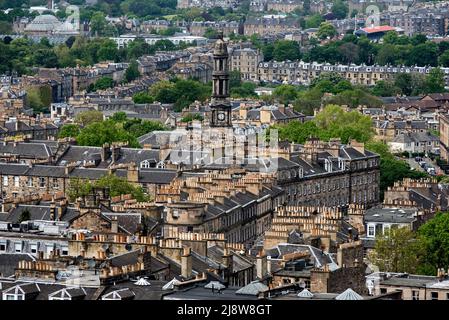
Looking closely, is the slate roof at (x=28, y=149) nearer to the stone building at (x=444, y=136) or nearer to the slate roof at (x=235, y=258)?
the stone building at (x=444, y=136)

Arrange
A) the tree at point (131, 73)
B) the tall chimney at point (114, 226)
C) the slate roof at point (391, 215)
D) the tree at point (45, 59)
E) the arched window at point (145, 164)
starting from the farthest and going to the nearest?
the tree at point (45, 59)
the tree at point (131, 73)
the arched window at point (145, 164)
the slate roof at point (391, 215)
the tall chimney at point (114, 226)

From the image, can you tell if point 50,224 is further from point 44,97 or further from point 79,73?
point 79,73

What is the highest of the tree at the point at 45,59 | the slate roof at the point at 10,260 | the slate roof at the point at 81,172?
the slate roof at the point at 10,260

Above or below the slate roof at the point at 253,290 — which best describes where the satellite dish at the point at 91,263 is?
below

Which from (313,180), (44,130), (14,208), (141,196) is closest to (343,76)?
(44,130)

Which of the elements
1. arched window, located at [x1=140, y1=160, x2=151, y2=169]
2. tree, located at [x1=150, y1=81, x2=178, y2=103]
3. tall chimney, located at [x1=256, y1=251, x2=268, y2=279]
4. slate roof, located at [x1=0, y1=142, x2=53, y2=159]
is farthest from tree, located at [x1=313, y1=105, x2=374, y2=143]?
tall chimney, located at [x1=256, y1=251, x2=268, y2=279]

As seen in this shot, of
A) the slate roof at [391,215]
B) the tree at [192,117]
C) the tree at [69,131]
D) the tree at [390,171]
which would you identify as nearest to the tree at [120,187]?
the slate roof at [391,215]

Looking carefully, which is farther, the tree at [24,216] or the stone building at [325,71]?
the stone building at [325,71]
